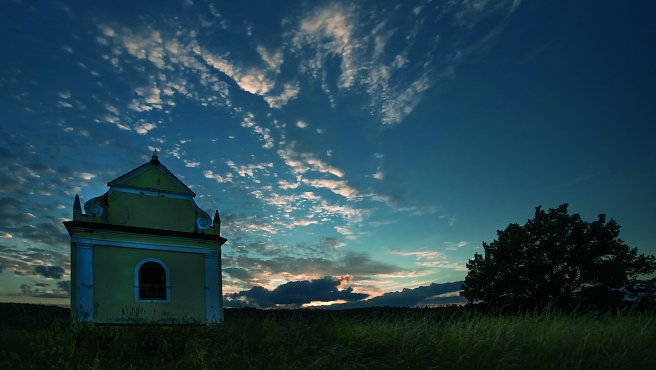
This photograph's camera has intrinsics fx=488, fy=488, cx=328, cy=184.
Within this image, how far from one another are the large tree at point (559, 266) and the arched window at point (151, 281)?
825 inches

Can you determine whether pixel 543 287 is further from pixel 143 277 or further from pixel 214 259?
pixel 143 277

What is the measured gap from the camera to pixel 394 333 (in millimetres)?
11984

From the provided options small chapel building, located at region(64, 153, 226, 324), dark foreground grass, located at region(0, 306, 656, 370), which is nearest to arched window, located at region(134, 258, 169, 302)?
small chapel building, located at region(64, 153, 226, 324)

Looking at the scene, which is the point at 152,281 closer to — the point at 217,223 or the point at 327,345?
the point at 217,223

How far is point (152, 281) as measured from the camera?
20.1 meters

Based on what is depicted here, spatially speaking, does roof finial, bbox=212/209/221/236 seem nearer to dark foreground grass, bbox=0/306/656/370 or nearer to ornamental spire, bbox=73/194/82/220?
ornamental spire, bbox=73/194/82/220

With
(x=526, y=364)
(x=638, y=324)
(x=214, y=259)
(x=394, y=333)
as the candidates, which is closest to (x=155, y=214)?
(x=214, y=259)

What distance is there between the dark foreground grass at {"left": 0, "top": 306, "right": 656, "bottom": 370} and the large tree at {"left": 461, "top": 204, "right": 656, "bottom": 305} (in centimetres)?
1881

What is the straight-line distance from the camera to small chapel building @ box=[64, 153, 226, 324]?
18734 millimetres

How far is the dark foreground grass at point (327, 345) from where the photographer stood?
9.68m

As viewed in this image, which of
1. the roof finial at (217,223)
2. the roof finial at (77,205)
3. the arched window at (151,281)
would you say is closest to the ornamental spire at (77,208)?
the roof finial at (77,205)

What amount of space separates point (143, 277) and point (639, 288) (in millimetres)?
30730

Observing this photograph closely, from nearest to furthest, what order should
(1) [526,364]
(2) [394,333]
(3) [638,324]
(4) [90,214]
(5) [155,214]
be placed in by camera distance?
(1) [526,364] → (2) [394,333] → (3) [638,324] → (4) [90,214] → (5) [155,214]

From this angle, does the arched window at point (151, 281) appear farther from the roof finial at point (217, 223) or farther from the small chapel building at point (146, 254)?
the roof finial at point (217, 223)
